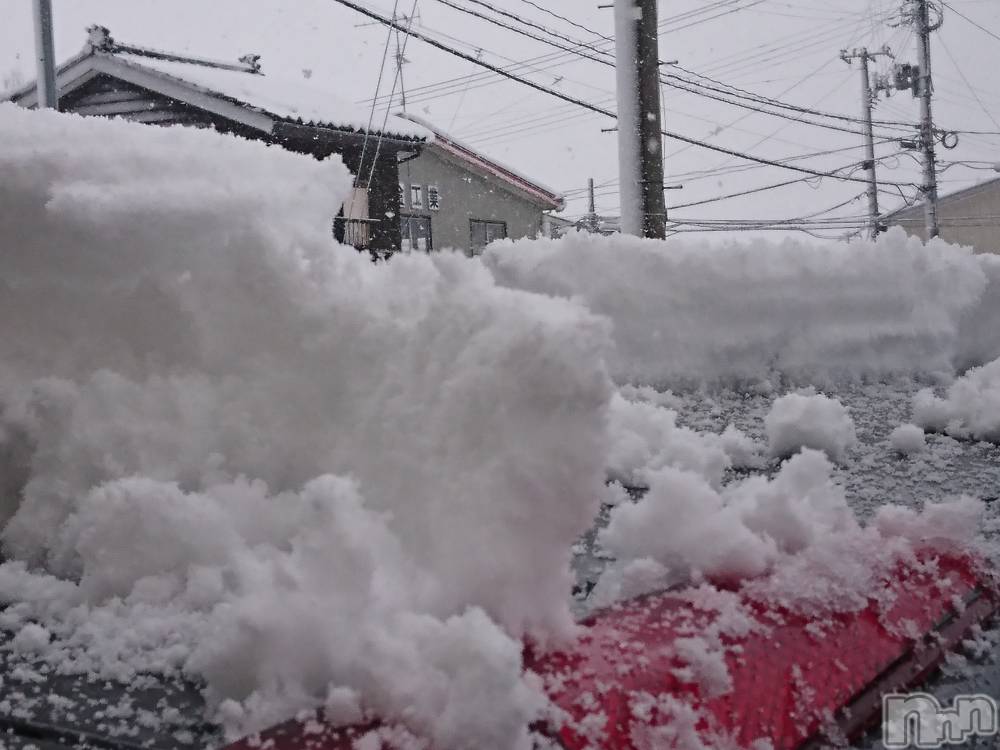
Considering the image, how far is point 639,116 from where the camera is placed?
652 centimetres

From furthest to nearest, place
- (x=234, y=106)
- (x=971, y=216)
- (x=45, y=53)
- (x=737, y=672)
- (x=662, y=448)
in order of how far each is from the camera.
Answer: (x=971, y=216)
(x=234, y=106)
(x=45, y=53)
(x=662, y=448)
(x=737, y=672)

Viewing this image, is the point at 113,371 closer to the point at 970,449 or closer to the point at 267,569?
the point at 267,569

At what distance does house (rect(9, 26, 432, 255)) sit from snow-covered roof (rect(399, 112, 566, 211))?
285 centimetres

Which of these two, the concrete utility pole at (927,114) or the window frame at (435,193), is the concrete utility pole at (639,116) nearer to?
the window frame at (435,193)

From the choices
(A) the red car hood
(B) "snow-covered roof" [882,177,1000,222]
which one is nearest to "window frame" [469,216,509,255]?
(A) the red car hood

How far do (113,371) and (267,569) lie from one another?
34.2 inches

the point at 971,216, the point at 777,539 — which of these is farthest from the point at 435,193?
the point at 971,216

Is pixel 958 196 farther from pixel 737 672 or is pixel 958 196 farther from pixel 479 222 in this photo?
pixel 737 672

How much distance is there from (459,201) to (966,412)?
15.3 metres

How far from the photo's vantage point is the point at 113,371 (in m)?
1.91

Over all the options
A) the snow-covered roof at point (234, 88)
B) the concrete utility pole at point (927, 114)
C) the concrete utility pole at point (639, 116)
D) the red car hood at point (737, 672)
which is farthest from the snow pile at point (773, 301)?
the concrete utility pole at point (927, 114)

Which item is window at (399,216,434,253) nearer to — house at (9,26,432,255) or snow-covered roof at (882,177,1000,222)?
house at (9,26,432,255)

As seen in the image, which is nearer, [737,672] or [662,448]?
[737,672]

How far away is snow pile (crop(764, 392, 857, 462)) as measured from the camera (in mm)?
2732
